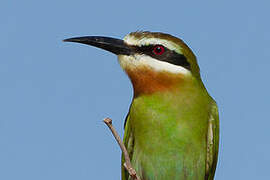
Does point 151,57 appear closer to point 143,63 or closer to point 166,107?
point 143,63

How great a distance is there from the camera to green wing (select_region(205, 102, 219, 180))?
514 cm

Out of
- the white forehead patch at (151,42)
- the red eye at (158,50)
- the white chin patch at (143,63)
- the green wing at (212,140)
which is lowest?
the green wing at (212,140)

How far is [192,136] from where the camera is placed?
498 cm

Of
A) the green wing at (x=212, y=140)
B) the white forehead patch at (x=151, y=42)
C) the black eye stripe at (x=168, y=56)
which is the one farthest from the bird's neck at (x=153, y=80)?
the green wing at (x=212, y=140)

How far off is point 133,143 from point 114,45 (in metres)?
1.17

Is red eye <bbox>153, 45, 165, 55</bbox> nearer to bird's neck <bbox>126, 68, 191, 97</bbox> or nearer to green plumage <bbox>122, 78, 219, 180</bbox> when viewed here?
bird's neck <bbox>126, 68, 191, 97</bbox>

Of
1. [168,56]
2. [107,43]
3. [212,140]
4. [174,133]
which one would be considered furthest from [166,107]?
[107,43]

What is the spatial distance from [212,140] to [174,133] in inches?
18.6

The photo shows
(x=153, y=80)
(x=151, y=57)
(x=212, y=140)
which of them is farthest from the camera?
(x=212, y=140)

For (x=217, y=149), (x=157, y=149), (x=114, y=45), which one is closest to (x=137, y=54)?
(x=114, y=45)

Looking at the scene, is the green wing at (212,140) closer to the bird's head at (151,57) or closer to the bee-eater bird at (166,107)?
the bee-eater bird at (166,107)

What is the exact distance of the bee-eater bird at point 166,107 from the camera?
15.7 feet

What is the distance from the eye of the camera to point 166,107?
4.95 m

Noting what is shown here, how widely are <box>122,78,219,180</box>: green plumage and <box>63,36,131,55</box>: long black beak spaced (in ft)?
1.83
